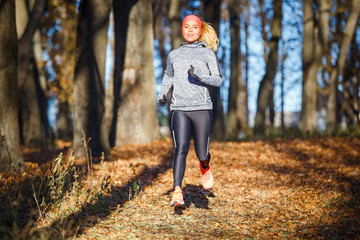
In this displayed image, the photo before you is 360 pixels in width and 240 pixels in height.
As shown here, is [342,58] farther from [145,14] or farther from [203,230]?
[203,230]

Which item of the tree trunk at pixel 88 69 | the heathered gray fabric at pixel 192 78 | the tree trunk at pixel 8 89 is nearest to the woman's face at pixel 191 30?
the heathered gray fabric at pixel 192 78

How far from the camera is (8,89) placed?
7.18 m

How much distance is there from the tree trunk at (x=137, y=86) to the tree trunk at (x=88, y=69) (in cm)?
286

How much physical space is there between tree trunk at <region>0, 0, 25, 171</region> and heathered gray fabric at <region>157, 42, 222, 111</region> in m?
3.65

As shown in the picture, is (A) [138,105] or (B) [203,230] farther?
(A) [138,105]

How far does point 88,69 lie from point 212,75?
4.97m

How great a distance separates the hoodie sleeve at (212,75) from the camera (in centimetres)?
471

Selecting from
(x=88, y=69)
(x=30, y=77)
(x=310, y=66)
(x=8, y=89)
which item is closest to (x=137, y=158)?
(x=88, y=69)

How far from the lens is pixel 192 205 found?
581cm

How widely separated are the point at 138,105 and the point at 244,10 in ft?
58.4

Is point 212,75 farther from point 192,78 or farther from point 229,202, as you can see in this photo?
point 229,202

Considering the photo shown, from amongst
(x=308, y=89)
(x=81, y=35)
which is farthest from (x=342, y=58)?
(x=81, y=35)

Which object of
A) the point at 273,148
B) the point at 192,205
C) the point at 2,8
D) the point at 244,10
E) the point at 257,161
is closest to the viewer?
the point at 192,205

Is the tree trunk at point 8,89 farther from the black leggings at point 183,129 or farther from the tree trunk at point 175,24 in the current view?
the tree trunk at point 175,24
